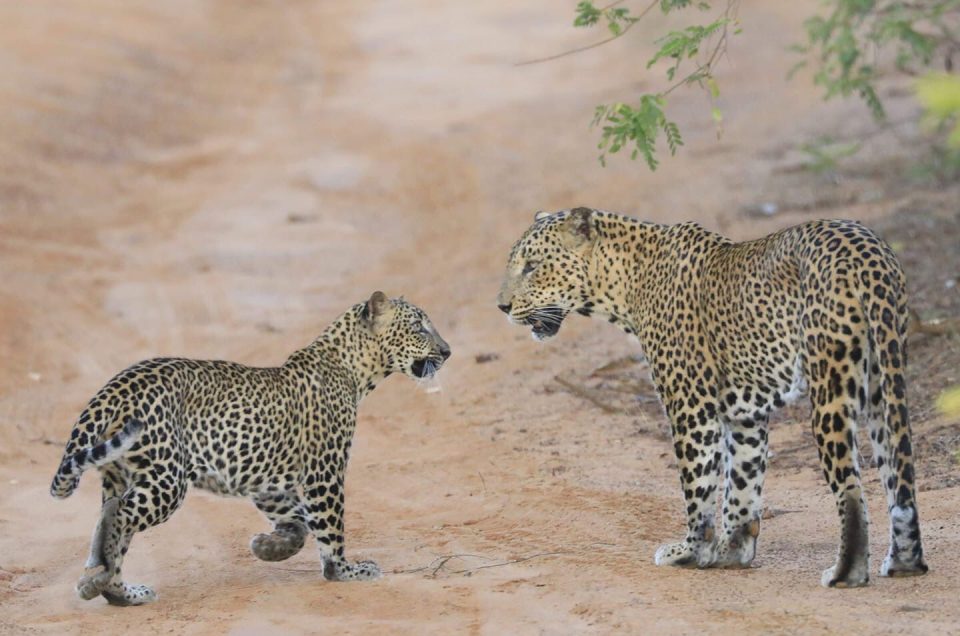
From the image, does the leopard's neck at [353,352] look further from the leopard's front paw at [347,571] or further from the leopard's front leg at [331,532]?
the leopard's front paw at [347,571]

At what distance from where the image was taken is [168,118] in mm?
25938

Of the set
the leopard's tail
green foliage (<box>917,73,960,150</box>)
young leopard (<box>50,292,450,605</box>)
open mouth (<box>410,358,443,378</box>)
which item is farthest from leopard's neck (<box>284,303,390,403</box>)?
green foliage (<box>917,73,960,150</box>)

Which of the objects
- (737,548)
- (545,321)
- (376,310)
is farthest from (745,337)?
(376,310)

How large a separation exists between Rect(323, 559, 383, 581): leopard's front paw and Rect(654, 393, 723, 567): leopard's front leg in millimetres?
1661

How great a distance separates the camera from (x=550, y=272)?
9.48 metres

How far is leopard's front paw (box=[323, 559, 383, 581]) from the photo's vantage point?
8883mm

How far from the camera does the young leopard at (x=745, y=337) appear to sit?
7.84m

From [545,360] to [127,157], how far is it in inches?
439

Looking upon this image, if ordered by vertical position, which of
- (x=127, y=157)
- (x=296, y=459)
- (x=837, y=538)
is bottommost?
(x=837, y=538)

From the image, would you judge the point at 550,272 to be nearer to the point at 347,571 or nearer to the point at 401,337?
the point at 401,337

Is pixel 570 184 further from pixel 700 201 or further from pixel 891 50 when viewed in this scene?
pixel 891 50

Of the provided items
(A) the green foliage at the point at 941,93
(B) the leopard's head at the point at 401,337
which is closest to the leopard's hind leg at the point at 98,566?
(B) the leopard's head at the point at 401,337

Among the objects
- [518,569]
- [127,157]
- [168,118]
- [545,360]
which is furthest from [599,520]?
[168,118]

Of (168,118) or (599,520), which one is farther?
(168,118)
